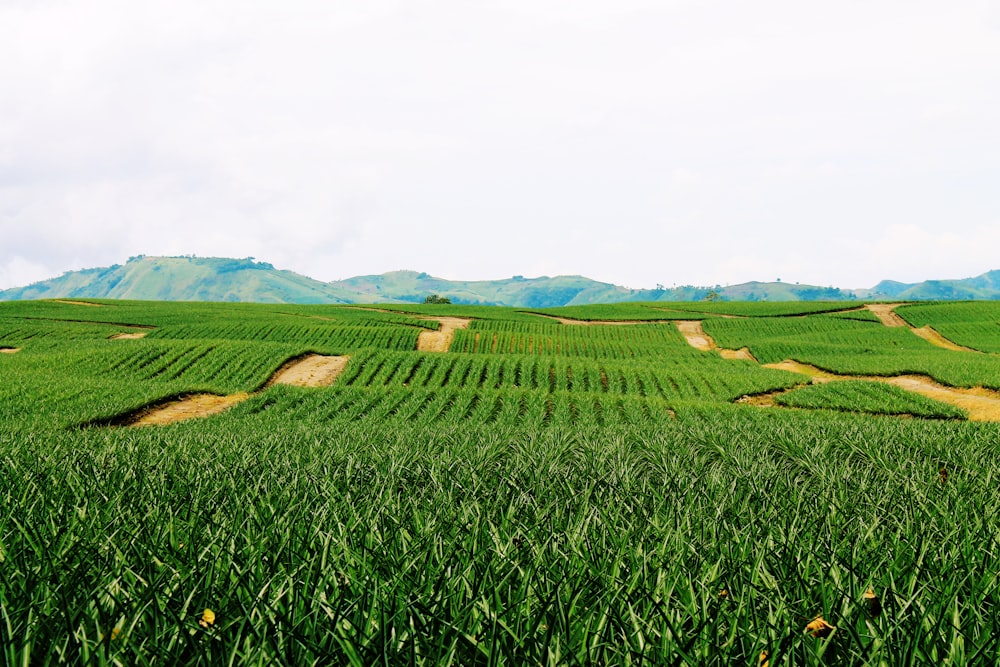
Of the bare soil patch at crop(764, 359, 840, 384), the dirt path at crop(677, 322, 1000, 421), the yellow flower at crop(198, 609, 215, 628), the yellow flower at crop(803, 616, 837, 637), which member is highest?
the yellow flower at crop(198, 609, 215, 628)

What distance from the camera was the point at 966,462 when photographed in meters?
5.30

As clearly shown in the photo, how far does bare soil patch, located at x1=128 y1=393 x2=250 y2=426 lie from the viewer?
16047mm

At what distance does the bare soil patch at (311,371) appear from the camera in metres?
24.4

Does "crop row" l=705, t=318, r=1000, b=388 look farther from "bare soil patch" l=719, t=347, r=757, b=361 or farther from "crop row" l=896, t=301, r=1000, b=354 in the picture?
"crop row" l=896, t=301, r=1000, b=354

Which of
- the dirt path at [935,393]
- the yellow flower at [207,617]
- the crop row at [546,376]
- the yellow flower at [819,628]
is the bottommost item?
the dirt path at [935,393]

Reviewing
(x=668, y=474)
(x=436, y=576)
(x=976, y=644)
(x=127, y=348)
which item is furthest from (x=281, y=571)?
(x=127, y=348)

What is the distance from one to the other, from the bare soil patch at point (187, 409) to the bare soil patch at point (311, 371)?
3.89 m

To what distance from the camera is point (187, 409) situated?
58.4ft

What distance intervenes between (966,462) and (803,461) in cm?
162

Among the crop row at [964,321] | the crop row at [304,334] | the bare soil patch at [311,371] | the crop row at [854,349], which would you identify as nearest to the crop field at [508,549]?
the bare soil patch at [311,371]

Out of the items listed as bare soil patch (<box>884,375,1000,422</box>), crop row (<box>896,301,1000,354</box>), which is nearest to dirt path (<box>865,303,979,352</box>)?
crop row (<box>896,301,1000,354</box>)

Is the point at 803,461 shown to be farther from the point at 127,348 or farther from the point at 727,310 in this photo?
the point at 727,310

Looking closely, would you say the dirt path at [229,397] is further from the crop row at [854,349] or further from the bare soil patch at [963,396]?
the crop row at [854,349]

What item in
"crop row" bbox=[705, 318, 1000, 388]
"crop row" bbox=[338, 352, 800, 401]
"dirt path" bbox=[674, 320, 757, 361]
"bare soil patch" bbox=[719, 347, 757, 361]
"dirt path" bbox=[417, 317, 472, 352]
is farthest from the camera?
"dirt path" bbox=[674, 320, 757, 361]
